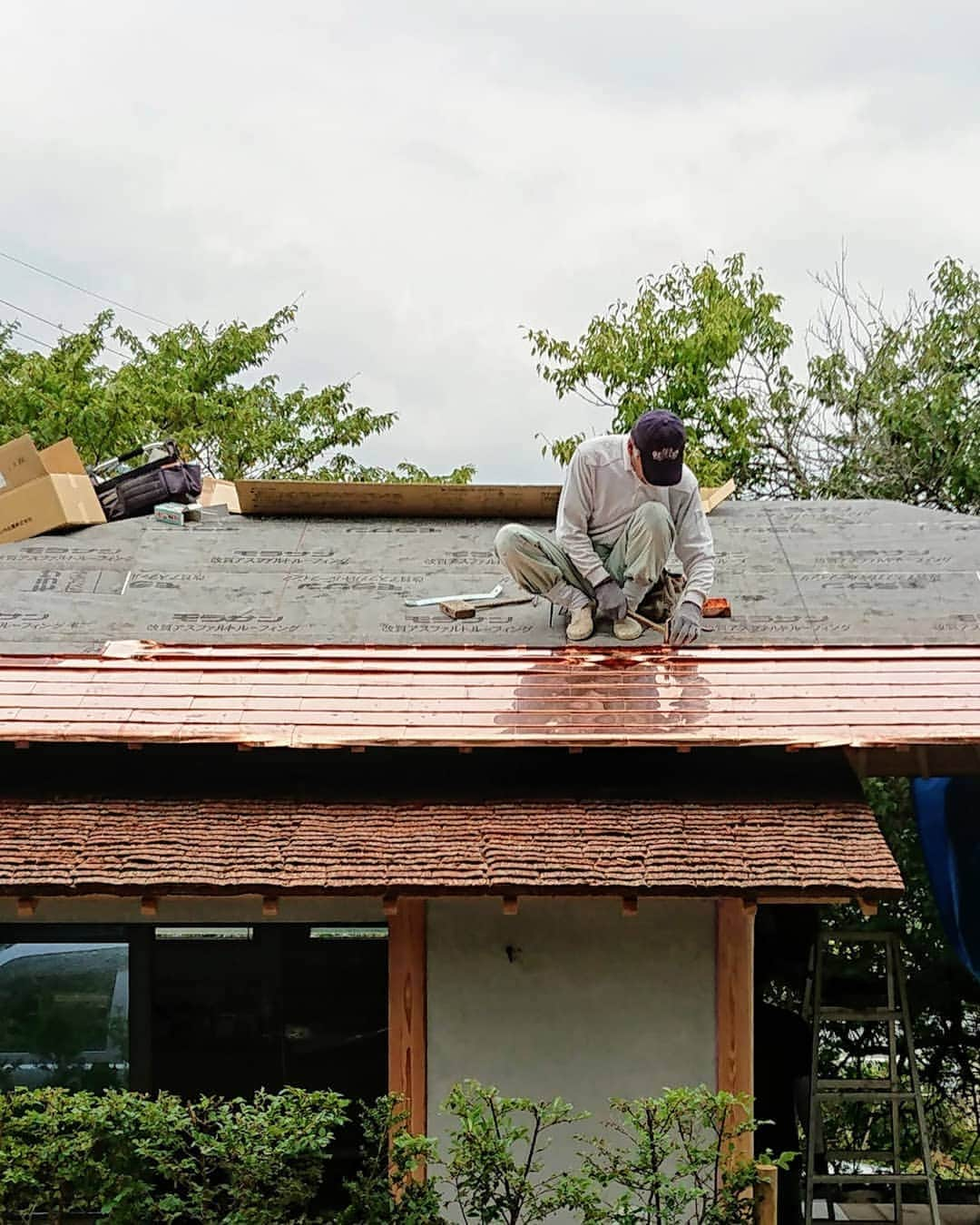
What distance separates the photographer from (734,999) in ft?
16.7

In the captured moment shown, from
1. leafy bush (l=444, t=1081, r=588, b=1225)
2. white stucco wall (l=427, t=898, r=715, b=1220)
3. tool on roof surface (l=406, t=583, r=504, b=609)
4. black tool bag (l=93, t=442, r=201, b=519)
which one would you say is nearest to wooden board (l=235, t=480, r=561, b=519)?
black tool bag (l=93, t=442, r=201, b=519)

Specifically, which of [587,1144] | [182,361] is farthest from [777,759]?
[182,361]

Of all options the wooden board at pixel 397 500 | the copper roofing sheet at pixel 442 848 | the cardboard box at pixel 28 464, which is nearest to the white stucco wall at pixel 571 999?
the copper roofing sheet at pixel 442 848

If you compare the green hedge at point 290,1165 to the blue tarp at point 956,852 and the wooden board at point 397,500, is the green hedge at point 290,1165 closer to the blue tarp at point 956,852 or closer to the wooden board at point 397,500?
the blue tarp at point 956,852

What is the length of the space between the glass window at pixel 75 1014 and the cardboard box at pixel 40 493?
2.67 metres

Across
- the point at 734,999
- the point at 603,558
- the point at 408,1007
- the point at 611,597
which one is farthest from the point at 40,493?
the point at 734,999

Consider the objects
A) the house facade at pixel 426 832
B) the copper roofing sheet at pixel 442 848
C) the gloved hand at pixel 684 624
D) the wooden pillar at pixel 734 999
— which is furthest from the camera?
the gloved hand at pixel 684 624

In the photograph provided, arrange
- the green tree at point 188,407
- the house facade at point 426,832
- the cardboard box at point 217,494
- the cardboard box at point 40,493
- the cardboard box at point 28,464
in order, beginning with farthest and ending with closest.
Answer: the green tree at point 188,407 < the cardboard box at point 217,494 < the cardboard box at point 28,464 < the cardboard box at point 40,493 < the house facade at point 426,832

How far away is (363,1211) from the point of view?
448 centimetres

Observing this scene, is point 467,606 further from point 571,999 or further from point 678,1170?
point 678,1170

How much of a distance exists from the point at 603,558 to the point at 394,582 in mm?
1228

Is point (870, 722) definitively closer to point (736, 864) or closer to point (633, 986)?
point (736, 864)

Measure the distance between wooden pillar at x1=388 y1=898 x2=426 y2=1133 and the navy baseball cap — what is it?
7.17 feet

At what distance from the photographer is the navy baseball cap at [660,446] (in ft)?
19.0
